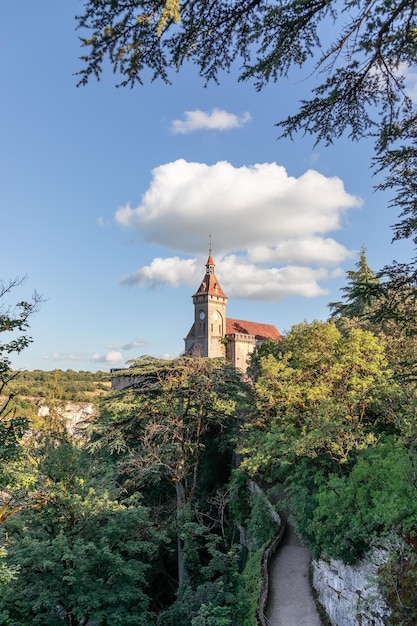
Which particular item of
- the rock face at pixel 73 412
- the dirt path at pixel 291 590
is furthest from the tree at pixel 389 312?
the rock face at pixel 73 412

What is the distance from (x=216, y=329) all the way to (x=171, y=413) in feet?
129

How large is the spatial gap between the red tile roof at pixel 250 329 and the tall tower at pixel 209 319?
108cm

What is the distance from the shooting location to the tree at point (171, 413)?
17859 mm

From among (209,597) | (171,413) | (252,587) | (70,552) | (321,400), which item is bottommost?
(209,597)

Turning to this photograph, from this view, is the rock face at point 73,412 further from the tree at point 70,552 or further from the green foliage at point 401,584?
the green foliage at point 401,584

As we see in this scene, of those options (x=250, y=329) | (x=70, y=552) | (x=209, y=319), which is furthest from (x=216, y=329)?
(x=70, y=552)

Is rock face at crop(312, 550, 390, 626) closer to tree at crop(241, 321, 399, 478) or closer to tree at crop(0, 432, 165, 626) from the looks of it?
tree at crop(241, 321, 399, 478)

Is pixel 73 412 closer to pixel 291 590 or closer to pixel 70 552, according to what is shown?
pixel 70 552

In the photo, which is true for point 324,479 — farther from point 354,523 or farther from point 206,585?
point 206,585

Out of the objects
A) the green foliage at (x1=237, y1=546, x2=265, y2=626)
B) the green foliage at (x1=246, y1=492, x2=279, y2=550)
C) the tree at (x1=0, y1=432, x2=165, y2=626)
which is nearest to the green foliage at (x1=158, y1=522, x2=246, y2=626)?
the green foliage at (x1=237, y1=546, x2=265, y2=626)

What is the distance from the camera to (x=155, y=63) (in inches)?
181

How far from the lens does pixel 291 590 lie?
38.6 ft

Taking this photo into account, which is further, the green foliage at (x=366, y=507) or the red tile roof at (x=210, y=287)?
the red tile roof at (x=210, y=287)

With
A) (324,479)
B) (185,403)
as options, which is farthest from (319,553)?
(185,403)
